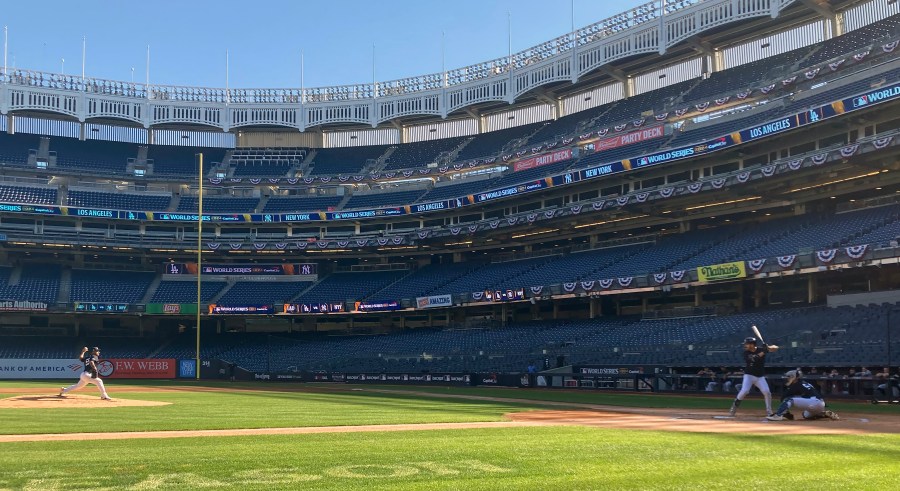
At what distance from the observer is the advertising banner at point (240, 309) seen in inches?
2571

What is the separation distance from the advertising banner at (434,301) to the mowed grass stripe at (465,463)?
154 feet

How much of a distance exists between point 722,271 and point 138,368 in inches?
1764

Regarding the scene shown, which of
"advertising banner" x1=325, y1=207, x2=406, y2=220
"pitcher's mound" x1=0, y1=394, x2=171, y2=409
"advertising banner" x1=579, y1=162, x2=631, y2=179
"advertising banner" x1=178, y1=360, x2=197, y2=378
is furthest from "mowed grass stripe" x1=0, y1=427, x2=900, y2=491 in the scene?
"advertising banner" x1=325, y1=207, x2=406, y2=220

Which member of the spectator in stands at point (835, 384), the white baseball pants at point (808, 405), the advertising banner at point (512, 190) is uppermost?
the advertising banner at point (512, 190)

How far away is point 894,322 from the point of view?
33000 mm

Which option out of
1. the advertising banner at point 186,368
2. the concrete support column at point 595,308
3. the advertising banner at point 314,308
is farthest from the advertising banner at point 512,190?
the advertising banner at point 186,368

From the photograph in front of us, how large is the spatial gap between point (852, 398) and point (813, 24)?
3429 cm

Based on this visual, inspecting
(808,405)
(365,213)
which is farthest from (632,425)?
(365,213)

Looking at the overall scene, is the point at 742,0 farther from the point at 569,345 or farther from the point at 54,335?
the point at 54,335

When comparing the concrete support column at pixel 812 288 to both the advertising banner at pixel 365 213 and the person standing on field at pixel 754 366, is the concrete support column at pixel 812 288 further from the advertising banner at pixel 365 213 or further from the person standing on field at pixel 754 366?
the advertising banner at pixel 365 213

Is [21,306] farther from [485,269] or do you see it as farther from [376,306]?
[485,269]

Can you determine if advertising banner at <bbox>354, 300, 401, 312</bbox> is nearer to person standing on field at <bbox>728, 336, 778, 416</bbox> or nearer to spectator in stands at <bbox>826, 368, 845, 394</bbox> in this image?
spectator in stands at <bbox>826, 368, 845, 394</bbox>

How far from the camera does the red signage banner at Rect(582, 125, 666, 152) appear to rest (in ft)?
184

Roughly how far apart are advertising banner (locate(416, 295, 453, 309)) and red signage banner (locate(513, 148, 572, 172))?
13.3 metres
